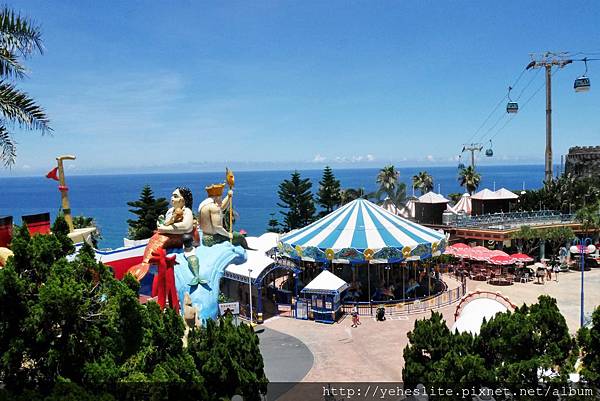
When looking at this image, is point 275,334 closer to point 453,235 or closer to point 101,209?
point 453,235

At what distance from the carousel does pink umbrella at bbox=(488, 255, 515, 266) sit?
10.1 ft

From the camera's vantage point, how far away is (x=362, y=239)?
A: 939 inches

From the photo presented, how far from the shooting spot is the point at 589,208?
103ft

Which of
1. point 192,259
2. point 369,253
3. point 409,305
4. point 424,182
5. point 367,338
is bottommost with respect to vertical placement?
point 409,305

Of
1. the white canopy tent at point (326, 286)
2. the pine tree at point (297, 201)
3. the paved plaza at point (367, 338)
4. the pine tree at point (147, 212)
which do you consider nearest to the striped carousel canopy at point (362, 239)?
the white canopy tent at point (326, 286)

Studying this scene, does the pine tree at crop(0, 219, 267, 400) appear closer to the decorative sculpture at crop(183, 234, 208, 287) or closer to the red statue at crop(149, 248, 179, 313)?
the red statue at crop(149, 248, 179, 313)

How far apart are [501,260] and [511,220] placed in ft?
25.2

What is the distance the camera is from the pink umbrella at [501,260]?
87.9 feet

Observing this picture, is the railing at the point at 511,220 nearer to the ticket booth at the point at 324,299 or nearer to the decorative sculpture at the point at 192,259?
the ticket booth at the point at 324,299

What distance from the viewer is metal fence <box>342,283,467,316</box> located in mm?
22188

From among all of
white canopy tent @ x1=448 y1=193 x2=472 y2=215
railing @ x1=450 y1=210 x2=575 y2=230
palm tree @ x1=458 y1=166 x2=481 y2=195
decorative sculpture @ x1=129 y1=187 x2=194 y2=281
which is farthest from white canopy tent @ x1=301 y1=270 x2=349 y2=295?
palm tree @ x1=458 y1=166 x2=481 y2=195

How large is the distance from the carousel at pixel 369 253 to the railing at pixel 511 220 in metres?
8.51

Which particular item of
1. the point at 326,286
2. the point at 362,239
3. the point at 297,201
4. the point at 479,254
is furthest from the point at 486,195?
the point at 326,286

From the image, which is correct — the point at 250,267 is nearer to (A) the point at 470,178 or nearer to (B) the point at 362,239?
(B) the point at 362,239
